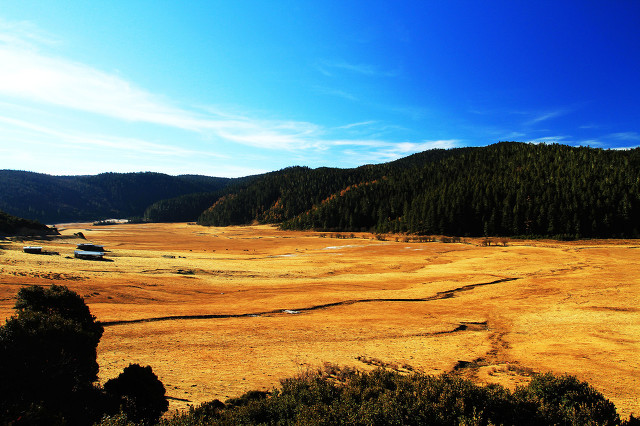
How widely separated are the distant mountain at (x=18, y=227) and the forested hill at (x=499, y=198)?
270 feet

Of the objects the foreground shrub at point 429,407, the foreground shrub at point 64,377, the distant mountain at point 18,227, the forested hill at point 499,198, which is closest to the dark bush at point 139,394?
the foreground shrub at point 64,377

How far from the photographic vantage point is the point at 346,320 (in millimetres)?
19719

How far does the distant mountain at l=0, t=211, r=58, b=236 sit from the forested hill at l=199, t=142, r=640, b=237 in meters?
82.3

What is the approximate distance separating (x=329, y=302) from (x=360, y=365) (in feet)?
36.3

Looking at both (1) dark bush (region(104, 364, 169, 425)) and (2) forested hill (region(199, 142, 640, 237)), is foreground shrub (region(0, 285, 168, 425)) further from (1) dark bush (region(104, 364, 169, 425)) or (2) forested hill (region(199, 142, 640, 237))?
(2) forested hill (region(199, 142, 640, 237))

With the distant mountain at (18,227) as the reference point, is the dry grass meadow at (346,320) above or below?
below

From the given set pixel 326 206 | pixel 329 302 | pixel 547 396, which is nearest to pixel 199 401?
pixel 547 396

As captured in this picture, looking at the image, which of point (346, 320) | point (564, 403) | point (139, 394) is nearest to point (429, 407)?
point (564, 403)

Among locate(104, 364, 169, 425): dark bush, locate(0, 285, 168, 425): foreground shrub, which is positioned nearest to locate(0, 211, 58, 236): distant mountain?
locate(0, 285, 168, 425): foreground shrub

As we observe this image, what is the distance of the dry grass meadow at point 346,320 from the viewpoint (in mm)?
12555

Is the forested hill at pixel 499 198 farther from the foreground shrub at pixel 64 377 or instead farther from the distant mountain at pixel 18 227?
the foreground shrub at pixel 64 377

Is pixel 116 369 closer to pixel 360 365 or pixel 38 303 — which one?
pixel 38 303

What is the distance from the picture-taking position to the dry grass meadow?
41.2 ft

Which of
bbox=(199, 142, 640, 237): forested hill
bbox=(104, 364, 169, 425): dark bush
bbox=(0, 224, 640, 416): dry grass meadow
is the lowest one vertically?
bbox=(0, 224, 640, 416): dry grass meadow
